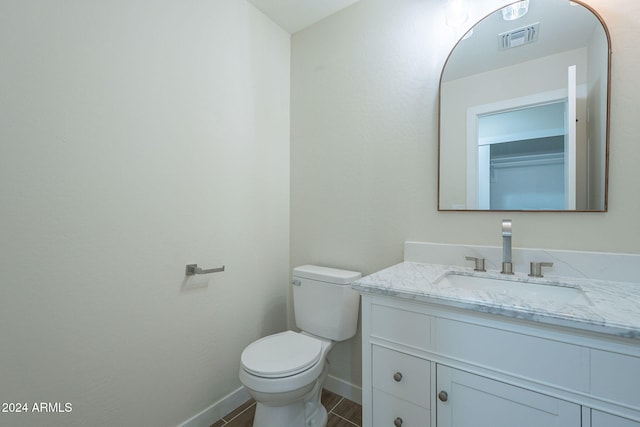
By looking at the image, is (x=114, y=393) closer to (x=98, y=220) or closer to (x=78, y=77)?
(x=98, y=220)

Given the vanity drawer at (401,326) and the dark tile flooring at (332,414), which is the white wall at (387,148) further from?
the vanity drawer at (401,326)

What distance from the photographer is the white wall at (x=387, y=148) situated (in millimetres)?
1094

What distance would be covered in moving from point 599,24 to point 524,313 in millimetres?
1215

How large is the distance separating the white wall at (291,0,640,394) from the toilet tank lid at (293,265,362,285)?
10 cm

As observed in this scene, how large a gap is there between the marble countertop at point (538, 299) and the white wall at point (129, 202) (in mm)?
930

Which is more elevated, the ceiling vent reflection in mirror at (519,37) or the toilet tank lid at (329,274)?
the ceiling vent reflection in mirror at (519,37)

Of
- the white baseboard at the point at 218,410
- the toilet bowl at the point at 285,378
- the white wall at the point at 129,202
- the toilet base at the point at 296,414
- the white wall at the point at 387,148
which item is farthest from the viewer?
the white baseboard at the point at 218,410

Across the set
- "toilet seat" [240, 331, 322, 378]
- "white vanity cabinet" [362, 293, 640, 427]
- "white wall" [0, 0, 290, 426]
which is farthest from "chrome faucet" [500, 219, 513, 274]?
"white wall" [0, 0, 290, 426]

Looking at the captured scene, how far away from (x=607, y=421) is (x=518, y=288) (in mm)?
494

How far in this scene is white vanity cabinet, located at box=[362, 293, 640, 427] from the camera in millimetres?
717

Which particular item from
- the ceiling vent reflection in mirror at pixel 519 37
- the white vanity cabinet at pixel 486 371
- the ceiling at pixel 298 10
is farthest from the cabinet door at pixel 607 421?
the ceiling at pixel 298 10

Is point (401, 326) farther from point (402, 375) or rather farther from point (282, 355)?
point (282, 355)

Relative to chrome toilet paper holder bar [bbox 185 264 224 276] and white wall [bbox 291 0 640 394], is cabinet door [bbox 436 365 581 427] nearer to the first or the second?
white wall [bbox 291 0 640 394]

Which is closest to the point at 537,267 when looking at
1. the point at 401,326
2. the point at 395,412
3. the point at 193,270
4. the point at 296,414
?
the point at 401,326
